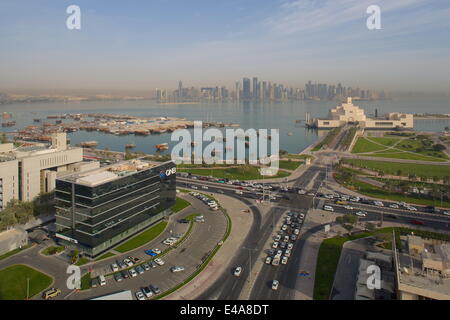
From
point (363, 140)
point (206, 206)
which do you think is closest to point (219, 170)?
point (206, 206)

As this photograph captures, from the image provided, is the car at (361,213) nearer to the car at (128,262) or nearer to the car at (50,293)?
the car at (128,262)

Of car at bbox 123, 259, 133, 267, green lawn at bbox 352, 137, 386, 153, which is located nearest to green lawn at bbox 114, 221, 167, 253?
car at bbox 123, 259, 133, 267

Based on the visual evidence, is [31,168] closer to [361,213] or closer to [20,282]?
[20,282]

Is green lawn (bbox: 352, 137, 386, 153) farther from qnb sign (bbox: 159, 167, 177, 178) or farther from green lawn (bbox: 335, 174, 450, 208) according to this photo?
qnb sign (bbox: 159, 167, 177, 178)

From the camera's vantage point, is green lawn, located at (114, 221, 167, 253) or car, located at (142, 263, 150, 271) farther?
green lawn, located at (114, 221, 167, 253)

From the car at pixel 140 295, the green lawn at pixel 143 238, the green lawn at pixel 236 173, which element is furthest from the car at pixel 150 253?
the green lawn at pixel 236 173
